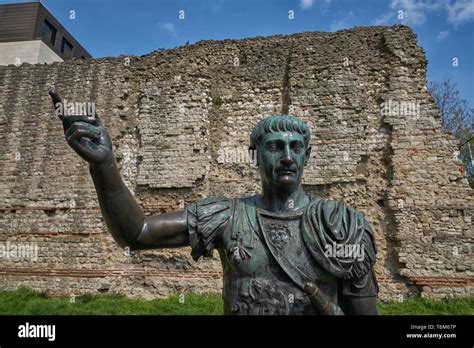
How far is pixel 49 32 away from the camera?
26.5 metres

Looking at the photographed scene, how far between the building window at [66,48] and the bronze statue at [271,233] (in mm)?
29912

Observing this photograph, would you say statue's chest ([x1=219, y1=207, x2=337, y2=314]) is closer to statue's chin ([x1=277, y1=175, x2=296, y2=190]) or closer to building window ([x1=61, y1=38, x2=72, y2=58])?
statue's chin ([x1=277, y1=175, x2=296, y2=190])

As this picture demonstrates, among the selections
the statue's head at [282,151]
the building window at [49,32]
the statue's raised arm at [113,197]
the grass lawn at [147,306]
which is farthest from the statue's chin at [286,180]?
the building window at [49,32]

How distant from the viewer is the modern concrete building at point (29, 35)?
79.2 ft

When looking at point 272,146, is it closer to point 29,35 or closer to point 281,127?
point 281,127

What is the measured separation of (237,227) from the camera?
6.64ft

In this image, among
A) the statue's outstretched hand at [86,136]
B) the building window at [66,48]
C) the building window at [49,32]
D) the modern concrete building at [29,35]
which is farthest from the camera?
the building window at [66,48]

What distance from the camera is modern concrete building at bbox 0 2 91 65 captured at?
79.2 feet

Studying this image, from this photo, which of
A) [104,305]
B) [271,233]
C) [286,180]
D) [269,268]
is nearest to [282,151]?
[286,180]

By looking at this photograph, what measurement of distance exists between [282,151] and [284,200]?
27cm

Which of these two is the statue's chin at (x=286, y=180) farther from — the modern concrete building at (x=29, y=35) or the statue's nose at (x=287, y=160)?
the modern concrete building at (x=29, y=35)
